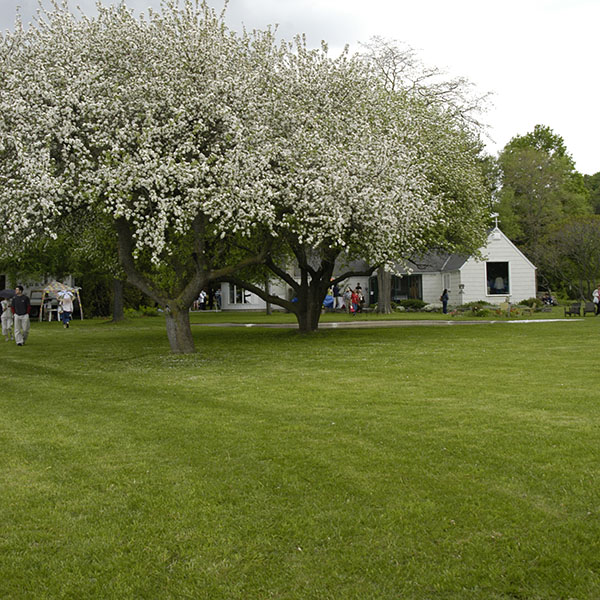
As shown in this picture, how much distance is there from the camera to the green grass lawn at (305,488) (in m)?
4.62

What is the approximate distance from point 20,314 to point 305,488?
766 inches

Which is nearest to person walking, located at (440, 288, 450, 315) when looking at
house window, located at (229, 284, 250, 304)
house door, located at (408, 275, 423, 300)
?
house door, located at (408, 275, 423, 300)

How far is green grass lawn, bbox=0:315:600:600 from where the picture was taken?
182 inches

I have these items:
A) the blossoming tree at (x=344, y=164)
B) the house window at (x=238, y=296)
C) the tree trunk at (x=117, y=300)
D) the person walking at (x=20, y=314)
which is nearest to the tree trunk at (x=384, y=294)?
the tree trunk at (x=117, y=300)

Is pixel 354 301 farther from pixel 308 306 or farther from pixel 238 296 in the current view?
pixel 308 306

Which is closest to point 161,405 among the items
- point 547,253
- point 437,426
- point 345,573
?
point 437,426

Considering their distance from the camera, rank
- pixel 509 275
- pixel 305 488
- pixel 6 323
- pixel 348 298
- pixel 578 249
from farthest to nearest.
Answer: pixel 348 298
pixel 509 275
pixel 578 249
pixel 6 323
pixel 305 488

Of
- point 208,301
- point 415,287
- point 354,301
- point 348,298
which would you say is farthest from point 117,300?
point 208,301

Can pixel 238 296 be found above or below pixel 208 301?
above

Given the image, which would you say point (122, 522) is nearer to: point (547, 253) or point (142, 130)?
point (142, 130)

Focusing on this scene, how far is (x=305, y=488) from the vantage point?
6418 mm

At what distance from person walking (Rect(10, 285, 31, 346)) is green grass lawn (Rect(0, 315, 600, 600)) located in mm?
10174

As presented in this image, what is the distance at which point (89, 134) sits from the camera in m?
16.7

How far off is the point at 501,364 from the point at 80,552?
40.0 ft
